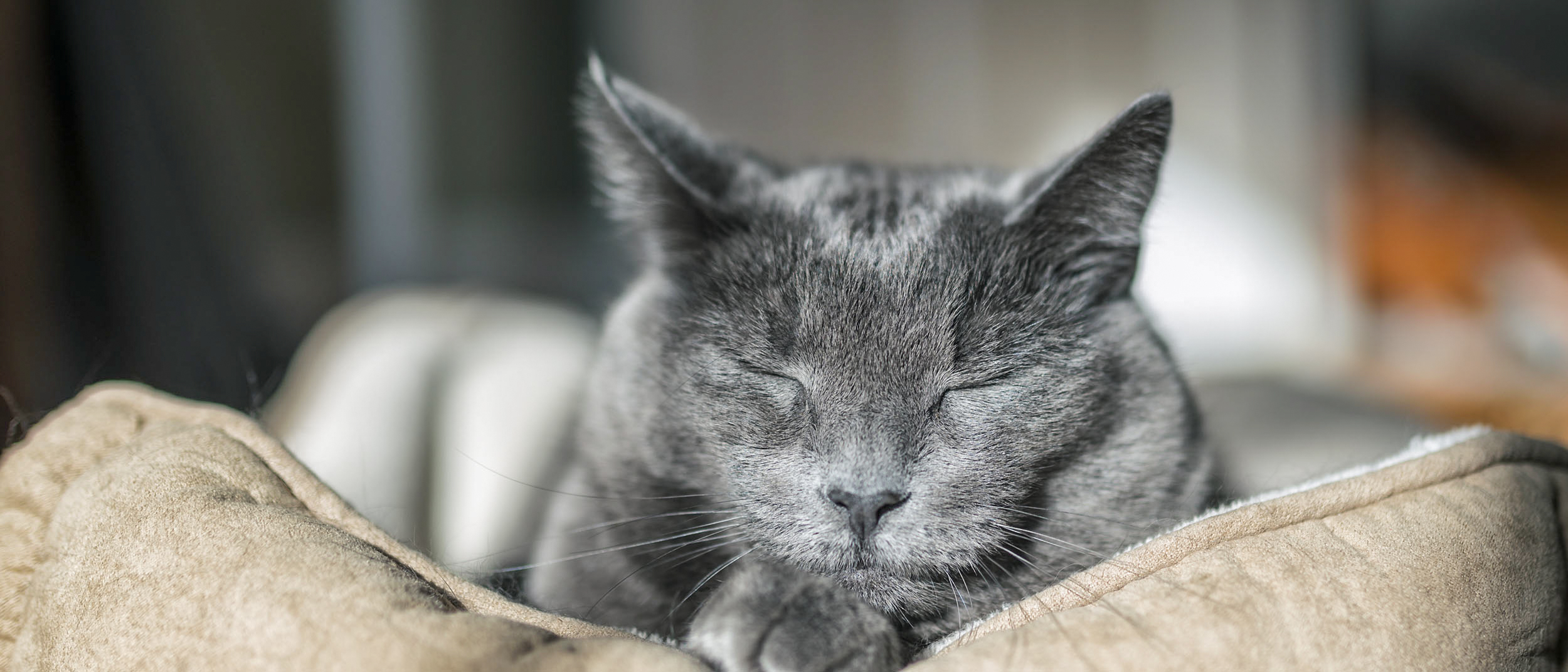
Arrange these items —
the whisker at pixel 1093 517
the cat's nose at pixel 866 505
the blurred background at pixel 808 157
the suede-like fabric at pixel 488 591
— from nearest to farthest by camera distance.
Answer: the suede-like fabric at pixel 488 591 < the cat's nose at pixel 866 505 < the whisker at pixel 1093 517 < the blurred background at pixel 808 157

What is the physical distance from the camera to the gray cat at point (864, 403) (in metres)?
0.78

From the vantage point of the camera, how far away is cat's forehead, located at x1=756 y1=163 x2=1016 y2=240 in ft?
3.05

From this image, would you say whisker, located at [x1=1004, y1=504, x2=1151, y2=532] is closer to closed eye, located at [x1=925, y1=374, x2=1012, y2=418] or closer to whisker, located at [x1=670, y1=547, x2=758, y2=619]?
closed eye, located at [x1=925, y1=374, x2=1012, y2=418]

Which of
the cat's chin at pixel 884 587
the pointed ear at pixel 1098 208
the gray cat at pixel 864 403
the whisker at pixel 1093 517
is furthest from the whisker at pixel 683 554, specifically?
the pointed ear at pixel 1098 208

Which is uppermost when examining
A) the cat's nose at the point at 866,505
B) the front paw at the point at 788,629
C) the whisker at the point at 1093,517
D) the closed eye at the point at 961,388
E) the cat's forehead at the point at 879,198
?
the cat's forehead at the point at 879,198

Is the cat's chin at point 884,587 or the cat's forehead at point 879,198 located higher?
the cat's forehead at point 879,198

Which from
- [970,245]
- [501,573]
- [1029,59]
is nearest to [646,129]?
[970,245]

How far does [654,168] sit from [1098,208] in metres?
0.44

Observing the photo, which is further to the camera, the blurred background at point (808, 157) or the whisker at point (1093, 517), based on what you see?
the blurred background at point (808, 157)

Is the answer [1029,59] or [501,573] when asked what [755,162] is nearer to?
→ [501,573]

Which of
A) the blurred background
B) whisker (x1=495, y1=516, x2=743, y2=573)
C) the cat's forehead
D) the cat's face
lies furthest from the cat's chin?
the blurred background

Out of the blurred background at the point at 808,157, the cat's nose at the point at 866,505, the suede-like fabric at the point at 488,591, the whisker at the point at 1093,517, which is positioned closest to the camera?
the suede-like fabric at the point at 488,591

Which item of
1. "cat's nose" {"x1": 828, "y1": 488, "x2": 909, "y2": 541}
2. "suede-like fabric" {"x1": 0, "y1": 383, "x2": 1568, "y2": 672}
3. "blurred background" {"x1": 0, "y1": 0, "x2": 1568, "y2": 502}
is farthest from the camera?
"blurred background" {"x1": 0, "y1": 0, "x2": 1568, "y2": 502}

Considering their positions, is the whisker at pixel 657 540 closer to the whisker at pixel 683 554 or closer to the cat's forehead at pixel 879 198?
the whisker at pixel 683 554
